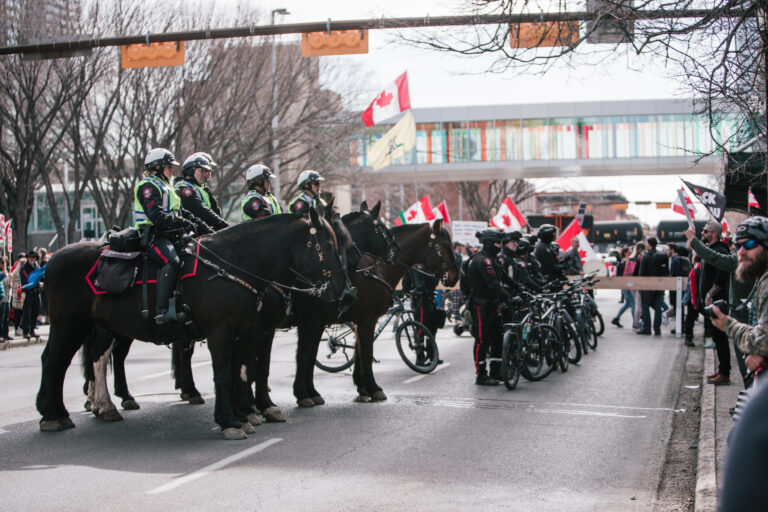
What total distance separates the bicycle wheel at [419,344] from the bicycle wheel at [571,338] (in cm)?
208

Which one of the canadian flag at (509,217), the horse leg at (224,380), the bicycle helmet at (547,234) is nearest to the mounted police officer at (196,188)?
the horse leg at (224,380)

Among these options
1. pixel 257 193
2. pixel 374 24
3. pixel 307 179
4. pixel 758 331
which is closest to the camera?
pixel 758 331

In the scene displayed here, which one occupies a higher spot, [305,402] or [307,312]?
[307,312]

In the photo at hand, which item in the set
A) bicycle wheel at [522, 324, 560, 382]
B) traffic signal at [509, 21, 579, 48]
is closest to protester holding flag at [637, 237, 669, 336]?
bicycle wheel at [522, 324, 560, 382]

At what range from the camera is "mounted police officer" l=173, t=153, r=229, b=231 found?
9.70 metres

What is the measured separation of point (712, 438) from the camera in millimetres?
7969

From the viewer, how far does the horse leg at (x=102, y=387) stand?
9.41 m

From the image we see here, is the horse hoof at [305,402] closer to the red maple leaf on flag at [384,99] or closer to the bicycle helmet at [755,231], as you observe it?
the bicycle helmet at [755,231]

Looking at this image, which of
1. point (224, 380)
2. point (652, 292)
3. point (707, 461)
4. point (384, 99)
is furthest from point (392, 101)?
point (707, 461)

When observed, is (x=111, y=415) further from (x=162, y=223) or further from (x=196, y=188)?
(x=196, y=188)

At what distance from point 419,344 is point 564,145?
3547 cm

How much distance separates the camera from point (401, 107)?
79.4 feet

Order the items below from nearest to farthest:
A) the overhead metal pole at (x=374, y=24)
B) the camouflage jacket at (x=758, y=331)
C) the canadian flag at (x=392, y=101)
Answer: the camouflage jacket at (x=758, y=331) → the overhead metal pole at (x=374, y=24) → the canadian flag at (x=392, y=101)

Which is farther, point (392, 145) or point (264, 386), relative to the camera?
point (392, 145)
